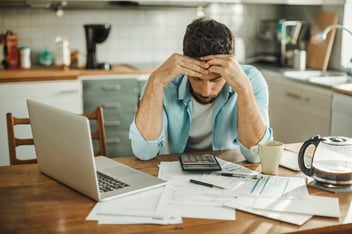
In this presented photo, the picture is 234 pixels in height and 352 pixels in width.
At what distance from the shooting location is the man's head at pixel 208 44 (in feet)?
6.42

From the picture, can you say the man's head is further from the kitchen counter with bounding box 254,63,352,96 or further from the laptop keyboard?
the kitchen counter with bounding box 254,63,352,96

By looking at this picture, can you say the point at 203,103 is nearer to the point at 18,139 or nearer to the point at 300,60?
the point at 18,139

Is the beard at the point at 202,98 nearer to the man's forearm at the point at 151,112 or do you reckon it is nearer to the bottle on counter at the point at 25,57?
the man's forearm at the point at 151,112

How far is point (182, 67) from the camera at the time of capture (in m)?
1.92

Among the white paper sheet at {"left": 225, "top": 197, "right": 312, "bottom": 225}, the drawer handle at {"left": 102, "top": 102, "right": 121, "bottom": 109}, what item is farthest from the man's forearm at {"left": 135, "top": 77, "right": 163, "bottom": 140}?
the drawer handle at {"left": 102, "top": 102, "right": 121, "bottom": 109}

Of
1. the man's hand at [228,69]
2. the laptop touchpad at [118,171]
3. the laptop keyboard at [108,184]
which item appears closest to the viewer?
the laptop keyboard at [108,184]

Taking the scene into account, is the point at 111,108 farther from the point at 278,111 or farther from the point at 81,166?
the point at 81,166

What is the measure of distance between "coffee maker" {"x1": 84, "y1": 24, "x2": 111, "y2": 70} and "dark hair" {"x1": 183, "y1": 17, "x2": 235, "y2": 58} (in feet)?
6.53

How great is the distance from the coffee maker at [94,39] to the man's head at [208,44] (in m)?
1.97

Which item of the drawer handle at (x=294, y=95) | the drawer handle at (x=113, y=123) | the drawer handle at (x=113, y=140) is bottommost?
the drawer handle at (x=113, y=140)

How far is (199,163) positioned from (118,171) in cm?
27

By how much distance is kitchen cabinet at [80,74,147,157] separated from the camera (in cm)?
381

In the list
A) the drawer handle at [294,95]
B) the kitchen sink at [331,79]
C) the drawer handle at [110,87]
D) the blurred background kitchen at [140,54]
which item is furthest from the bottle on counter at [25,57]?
the kitchen sink at [331,79]

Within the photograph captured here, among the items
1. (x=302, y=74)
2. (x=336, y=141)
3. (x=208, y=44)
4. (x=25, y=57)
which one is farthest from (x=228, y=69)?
(x=25, y=57)
